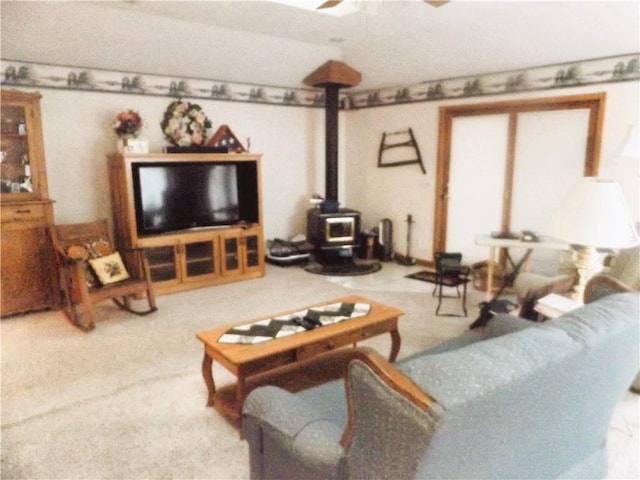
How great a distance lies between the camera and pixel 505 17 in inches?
167

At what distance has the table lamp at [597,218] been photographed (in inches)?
85.5

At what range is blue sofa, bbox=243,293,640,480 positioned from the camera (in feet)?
3.55

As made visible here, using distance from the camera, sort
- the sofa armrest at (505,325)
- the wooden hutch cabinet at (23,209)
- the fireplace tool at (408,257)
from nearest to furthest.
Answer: the sofa armrest at (505,325) → the wooden hutch cabinet at (23,209) → the fireplace tool at (408,257)

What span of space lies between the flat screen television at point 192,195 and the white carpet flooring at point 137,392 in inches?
33.1

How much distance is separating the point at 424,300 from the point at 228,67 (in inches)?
137

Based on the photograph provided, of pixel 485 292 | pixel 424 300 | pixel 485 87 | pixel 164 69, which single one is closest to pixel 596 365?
pixel 424 300

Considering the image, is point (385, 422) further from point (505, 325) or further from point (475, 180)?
point (475, 180)

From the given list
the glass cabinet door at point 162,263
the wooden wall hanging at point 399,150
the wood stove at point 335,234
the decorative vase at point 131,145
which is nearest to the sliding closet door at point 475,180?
the wooden wall hanging at point 399,150

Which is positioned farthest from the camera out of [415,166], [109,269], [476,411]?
[415,166]

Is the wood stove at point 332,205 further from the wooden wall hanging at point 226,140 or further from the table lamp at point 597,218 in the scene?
the table lamp at point 597,218

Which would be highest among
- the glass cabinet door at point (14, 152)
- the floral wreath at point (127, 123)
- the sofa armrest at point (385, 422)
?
the floral wreath at point (127, 123)

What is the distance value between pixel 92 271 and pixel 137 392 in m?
1.64

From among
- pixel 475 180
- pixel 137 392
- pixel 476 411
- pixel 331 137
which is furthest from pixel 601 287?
pixel 331 137

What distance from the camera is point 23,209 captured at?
4.03m
